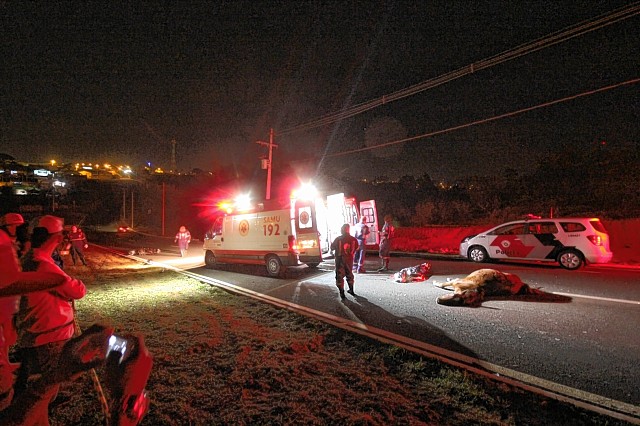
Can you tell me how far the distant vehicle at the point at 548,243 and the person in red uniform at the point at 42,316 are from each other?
12.1 metres

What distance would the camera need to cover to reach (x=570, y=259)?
400 inches

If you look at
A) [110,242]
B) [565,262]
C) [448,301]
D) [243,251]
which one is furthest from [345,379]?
[110,242]

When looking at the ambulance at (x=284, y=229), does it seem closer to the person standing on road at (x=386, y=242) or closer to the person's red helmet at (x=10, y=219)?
the person standing on road at (x=386, y=242)

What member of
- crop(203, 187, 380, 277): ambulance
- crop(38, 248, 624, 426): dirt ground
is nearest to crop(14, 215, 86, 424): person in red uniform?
crop(38, 248, 624, 426): dirt ground

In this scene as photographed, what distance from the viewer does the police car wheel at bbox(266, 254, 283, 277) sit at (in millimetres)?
10367

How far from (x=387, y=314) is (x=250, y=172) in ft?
136

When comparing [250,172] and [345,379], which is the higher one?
[250,172]

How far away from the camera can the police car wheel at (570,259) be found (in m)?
10.0

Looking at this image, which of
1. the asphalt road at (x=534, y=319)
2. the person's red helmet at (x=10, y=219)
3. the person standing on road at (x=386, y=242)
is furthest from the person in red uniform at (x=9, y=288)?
the person standing on road at (x=386, y=242)

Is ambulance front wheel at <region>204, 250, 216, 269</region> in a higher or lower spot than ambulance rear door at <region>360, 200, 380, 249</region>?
lower

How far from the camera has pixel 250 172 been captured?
45344 mm

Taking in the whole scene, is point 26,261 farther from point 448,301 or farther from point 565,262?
point 565,262

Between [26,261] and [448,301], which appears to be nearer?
[26,261]

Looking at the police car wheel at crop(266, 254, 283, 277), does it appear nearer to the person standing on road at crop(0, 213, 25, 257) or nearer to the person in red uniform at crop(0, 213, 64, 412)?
the person standing on road at crop(0, 213, 25, 257)
